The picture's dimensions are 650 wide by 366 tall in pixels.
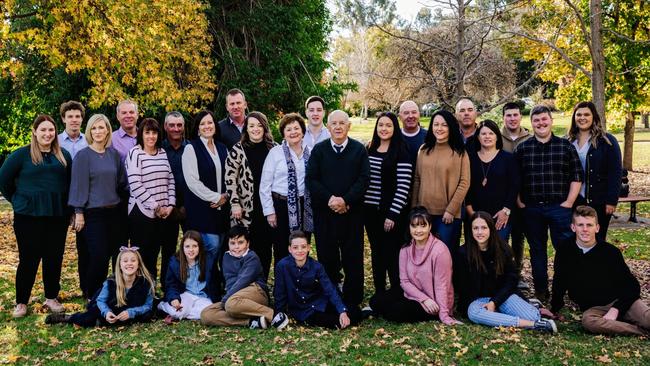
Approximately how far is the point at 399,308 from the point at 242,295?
1.53 meters

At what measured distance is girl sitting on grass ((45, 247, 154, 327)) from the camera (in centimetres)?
570

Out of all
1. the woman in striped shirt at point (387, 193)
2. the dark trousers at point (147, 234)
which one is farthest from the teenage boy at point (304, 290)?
the dark trousers at point (147, 234)

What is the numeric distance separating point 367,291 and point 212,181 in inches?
90.8

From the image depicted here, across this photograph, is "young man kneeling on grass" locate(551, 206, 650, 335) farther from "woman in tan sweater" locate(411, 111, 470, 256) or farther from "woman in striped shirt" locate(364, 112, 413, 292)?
"woman in striped shirt" locate(364, 112, 413, 292)

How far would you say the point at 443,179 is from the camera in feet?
19.5

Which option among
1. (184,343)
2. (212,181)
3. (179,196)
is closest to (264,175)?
(212,181)

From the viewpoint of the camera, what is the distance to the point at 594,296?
5480mm

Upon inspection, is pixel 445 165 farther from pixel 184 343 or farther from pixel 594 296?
pixel 184 343

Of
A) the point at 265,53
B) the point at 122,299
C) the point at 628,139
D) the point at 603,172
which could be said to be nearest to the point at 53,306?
the point at 122,299

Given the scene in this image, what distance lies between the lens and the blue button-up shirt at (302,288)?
569 centimetres

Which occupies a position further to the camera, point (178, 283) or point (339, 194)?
point (178, 283)

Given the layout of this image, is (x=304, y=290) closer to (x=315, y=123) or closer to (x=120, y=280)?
(x=120, y=280)

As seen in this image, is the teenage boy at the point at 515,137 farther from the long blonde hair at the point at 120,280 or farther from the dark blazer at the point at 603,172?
the long blonde hair at the point at 120,280

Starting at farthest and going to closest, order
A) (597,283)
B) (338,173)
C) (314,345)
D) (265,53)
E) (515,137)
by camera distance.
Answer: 1. (265,53)
2. (515,137)
3. (338,173)
4. (597,283)
5. (314,345)
